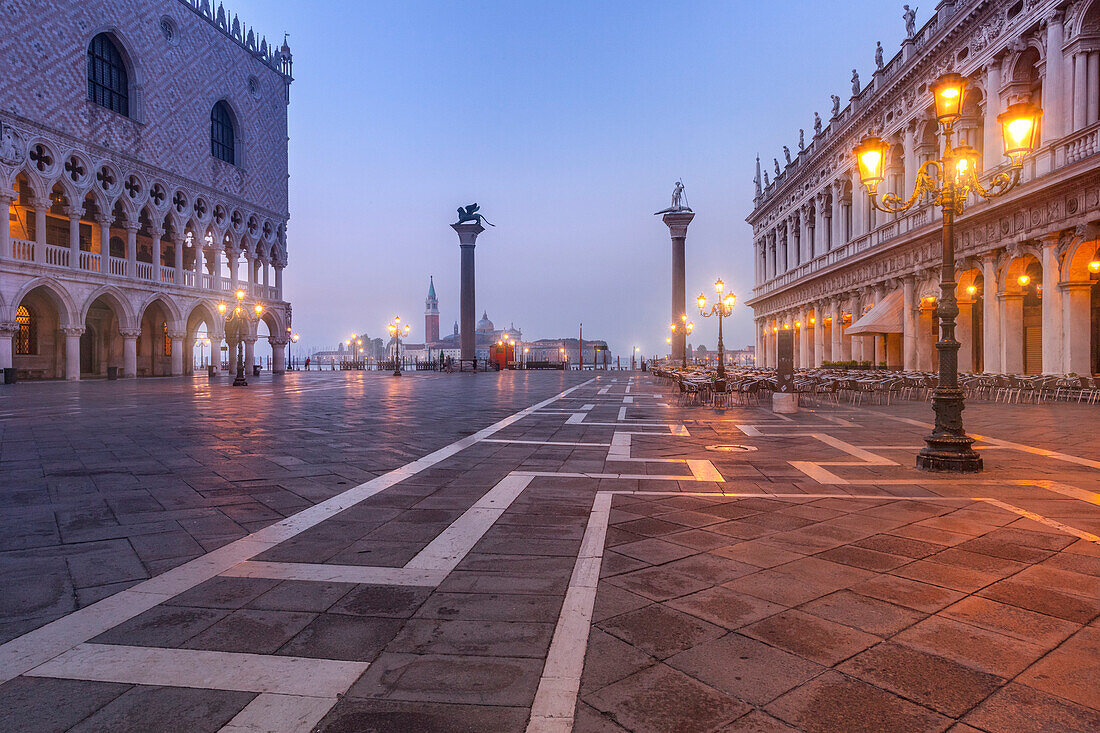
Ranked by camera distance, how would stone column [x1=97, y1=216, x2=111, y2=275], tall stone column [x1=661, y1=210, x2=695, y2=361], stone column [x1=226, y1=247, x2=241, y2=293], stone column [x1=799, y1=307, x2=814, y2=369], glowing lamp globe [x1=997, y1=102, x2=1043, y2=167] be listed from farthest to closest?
tall stone column [x1=661, y1=210, x2=695, y2=361], stone column [x1=226, y1=247, x2=241, y2=293], stone column [x1=799, y1=307, x2=814, y2=369], stone column [x1=97, y1=216, x2=111, y2=275], glowing lamp globe [x1=997, y1=102, x2=1043, y2=167]

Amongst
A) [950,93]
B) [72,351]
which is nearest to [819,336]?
[950,93]

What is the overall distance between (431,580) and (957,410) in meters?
6.06

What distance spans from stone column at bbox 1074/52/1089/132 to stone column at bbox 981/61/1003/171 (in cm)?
283

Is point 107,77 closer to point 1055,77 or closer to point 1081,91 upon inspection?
point 1055,77

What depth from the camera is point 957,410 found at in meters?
6.44

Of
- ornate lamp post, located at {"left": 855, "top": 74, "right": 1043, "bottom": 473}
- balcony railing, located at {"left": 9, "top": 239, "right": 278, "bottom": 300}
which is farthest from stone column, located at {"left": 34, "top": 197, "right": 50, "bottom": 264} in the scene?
ornate lamp post, located at {"left": 855, "top": 74, "right": 1043, "bottom": 473}

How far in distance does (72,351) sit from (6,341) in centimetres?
287

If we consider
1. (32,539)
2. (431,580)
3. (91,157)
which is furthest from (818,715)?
(91,157)

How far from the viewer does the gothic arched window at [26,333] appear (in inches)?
1124

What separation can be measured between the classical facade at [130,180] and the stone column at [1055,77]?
36272 millimetres

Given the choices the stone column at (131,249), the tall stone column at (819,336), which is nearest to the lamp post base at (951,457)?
the tall stone column at (819,336)

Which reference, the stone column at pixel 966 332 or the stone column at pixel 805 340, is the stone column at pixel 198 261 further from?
the stone column at pixel 966 332

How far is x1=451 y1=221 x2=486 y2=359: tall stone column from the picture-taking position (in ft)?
152

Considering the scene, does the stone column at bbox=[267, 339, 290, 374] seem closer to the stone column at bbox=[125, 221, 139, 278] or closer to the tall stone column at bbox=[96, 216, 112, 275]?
the stone column at bbox=[125, 221, 139, 278]
